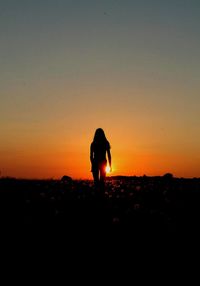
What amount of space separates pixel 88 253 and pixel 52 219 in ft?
13.1

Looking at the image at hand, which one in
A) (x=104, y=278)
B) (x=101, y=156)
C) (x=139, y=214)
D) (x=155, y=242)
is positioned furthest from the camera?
(x=101, y=156)

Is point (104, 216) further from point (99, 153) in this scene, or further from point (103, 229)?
point (99, 153)

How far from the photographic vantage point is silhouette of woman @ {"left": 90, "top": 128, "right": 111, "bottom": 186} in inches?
829

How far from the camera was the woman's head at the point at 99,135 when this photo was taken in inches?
838

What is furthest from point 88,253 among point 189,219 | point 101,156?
point 101,156

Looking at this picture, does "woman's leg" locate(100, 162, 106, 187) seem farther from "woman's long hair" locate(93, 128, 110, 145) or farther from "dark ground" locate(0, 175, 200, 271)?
"dark ground" locate(0, 175, 200, 271)

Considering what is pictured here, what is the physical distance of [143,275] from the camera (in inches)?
289

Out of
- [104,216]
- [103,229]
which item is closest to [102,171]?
[104,216]

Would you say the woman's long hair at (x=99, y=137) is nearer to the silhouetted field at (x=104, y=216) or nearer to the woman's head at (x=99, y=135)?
the woman's head at (x=99, y=135)

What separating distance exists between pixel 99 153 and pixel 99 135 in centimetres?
77

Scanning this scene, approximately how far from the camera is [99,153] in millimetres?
21156

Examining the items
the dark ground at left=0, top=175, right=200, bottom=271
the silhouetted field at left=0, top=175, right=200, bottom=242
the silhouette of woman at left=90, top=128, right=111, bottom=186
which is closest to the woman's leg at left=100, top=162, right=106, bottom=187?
the silhouette of woman at left=90, top=128, right=111, bottom=186

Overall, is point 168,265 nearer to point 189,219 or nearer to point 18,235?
point 18,235

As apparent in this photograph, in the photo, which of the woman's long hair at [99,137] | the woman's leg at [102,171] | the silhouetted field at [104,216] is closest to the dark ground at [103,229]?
the silhouetted field at [104,216]
